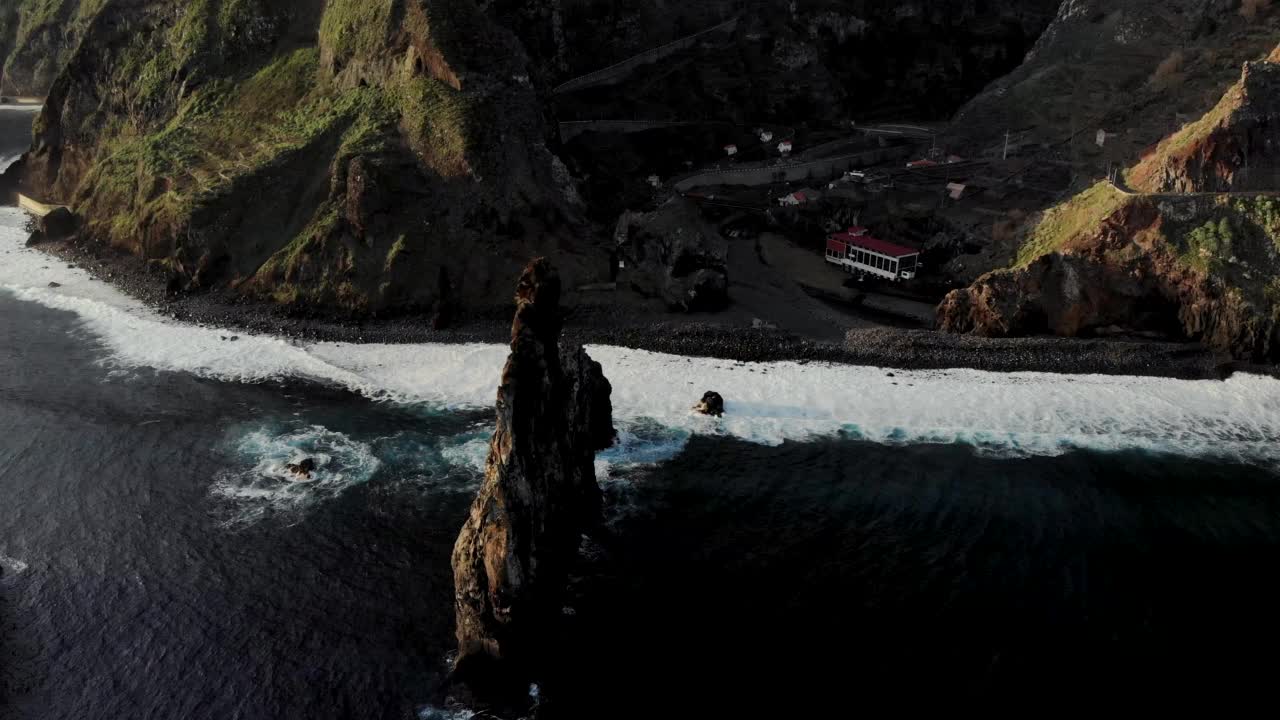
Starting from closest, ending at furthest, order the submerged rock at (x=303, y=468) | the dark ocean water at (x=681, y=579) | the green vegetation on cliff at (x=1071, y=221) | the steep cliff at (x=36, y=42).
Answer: the dark ocean water at (x=681, y=579) < the submerged rock at (x=303, y=468) < the green vegetation on cliff at (x=1071, y=221) < the steep cliff at (x=36, y=42)

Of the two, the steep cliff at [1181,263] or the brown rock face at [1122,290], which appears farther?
the brown rock face at [1122,290]

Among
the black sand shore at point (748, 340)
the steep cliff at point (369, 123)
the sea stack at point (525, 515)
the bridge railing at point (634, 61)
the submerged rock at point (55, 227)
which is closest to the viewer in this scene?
the sea stack at point (525, 515)

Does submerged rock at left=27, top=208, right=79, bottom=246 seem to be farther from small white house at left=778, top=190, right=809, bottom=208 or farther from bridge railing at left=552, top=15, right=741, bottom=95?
small white house at left=778, top=190, right=809, bottom=208

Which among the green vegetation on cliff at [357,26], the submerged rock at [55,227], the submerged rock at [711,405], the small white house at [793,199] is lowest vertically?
the submerged rock at [711,405]

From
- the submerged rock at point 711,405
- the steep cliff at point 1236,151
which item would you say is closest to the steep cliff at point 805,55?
the steep cliff at point 1236,151

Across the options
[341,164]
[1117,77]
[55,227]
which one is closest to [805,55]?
[1117,77]

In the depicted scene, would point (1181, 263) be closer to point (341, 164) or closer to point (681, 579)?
point (681, 579)

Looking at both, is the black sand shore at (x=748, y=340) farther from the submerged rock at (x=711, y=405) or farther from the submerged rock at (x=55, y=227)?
the submerged rock at (x=55, y=227)
